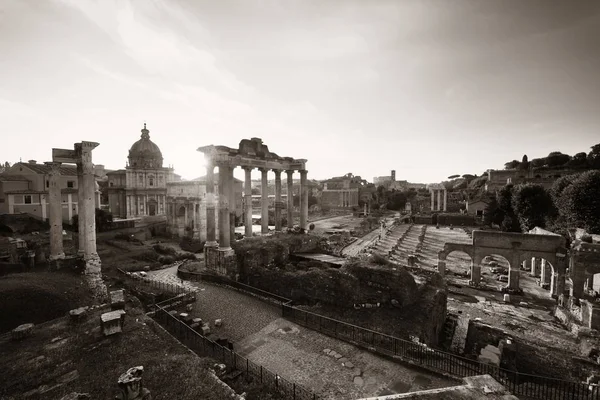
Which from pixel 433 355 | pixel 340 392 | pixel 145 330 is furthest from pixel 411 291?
pixel 145 330

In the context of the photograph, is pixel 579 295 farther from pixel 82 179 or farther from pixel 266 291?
pixel 82 179

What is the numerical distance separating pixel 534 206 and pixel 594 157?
183 ft

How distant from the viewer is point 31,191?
33.7m

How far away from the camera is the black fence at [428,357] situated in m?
9.23

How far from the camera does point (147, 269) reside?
22.1 m

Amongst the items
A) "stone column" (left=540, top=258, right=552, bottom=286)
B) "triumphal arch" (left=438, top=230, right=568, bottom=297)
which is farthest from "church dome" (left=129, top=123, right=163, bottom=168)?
"stone column" (left=540, top=258, right=552, bottom=286)

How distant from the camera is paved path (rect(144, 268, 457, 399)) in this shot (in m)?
8.13

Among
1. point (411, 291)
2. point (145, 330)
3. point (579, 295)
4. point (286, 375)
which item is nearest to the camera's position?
point (286, 375)

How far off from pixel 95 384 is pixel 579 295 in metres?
28.0

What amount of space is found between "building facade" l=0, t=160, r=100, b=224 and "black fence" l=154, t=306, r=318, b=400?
29936 millimetres

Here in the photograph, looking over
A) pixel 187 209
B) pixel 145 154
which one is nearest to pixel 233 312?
pixel 187 209

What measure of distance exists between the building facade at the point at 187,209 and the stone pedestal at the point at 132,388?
32.2 metres

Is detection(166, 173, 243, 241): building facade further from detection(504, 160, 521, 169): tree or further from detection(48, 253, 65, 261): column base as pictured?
detection(504, 160, 521, 169): tree

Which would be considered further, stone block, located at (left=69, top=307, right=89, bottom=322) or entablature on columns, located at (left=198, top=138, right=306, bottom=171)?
entablature on columns, located at (left=198, top=138, right=306, bottom=171)
